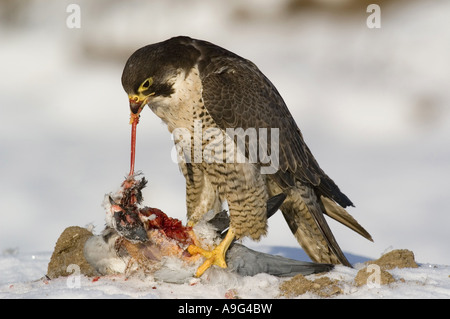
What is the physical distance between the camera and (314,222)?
5.89 metres

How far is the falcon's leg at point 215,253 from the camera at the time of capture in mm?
5117

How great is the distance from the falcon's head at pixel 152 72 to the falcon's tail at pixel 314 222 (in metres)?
1.46

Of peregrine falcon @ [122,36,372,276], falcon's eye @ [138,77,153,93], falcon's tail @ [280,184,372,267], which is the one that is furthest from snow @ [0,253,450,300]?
falcon's eye @ [138,77,153,93]

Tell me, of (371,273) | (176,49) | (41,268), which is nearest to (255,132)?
(176,49)

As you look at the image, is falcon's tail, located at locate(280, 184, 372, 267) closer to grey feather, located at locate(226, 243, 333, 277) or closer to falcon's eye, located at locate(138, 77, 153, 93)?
grey feather, located at locate(226, 243, 333, 277)

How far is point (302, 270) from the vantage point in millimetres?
5125

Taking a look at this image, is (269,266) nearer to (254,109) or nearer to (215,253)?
(215,253)

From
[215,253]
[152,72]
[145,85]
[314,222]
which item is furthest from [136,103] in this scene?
[314,222]

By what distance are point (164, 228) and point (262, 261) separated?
83cm

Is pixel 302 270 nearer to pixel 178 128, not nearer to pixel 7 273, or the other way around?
pixel 178 128

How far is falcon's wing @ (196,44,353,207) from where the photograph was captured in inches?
214

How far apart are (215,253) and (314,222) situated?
1.10 metres

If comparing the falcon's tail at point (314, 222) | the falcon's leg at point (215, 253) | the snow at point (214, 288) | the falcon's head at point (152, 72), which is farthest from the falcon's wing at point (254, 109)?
the snow at point (214, 288)
